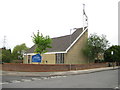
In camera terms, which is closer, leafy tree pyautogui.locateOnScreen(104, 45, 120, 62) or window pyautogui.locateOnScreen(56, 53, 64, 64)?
window pyautogui.locateOnScreen(56, 53, 64, 64)

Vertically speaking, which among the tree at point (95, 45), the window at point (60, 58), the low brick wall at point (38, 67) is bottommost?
the low brick wall at point (38, 67)

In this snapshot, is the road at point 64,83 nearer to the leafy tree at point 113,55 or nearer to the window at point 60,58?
the window at point 60,58

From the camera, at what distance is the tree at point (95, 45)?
1436 inches

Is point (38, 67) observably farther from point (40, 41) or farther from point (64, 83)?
point (64, 83)

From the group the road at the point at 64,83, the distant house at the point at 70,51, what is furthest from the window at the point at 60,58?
the road at the point at 64,83

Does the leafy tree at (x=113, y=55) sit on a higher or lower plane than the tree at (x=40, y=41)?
lower

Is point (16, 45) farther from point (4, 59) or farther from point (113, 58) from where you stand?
point (113, 58)

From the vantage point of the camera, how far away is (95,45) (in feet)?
120

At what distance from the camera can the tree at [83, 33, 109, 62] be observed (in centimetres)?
3647

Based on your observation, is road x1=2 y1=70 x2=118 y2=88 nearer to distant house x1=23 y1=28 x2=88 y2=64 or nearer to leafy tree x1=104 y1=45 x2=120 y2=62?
distant house x1=23 y1=28 x2=88 y2=64

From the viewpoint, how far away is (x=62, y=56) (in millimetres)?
36969

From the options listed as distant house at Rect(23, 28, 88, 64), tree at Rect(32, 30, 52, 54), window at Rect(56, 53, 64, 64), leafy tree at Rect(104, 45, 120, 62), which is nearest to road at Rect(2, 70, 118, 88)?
tree at Rect(32, 30, 52, 54)

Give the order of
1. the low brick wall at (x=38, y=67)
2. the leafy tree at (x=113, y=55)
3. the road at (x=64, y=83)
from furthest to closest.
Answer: the leafy tree at (x=113, y=55)
the low brick wall at (x=38, y=67)
the road at (x=64, y=83)

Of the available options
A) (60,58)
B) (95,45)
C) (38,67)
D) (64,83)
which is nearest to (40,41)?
(38,67)
